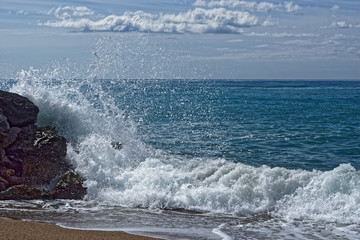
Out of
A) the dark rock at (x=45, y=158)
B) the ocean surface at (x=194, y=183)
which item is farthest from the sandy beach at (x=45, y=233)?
the dark rock at (x=45, y=158)

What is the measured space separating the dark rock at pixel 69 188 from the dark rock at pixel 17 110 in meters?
1.82

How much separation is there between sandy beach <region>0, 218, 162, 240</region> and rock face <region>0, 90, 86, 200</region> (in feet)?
6.96

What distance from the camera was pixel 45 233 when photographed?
795 centimetres

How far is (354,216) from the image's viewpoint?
990 cm

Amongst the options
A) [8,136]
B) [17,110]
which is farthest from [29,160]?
[17,110]

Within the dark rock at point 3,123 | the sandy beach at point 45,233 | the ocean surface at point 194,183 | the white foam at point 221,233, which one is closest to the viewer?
the sandy beach at point 45,233

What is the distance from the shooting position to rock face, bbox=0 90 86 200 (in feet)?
35.2

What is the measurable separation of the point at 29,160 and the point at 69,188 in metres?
1.21

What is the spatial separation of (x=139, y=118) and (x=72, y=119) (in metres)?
11.6

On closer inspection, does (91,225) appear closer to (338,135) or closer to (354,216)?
(354,216)

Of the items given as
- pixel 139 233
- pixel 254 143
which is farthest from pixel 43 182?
pixel 254 143

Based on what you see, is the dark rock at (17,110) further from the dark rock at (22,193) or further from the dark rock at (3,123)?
the dark rock at (22,193)

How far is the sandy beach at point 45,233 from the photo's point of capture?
7.67m

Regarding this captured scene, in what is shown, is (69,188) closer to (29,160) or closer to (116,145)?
(29,160)
